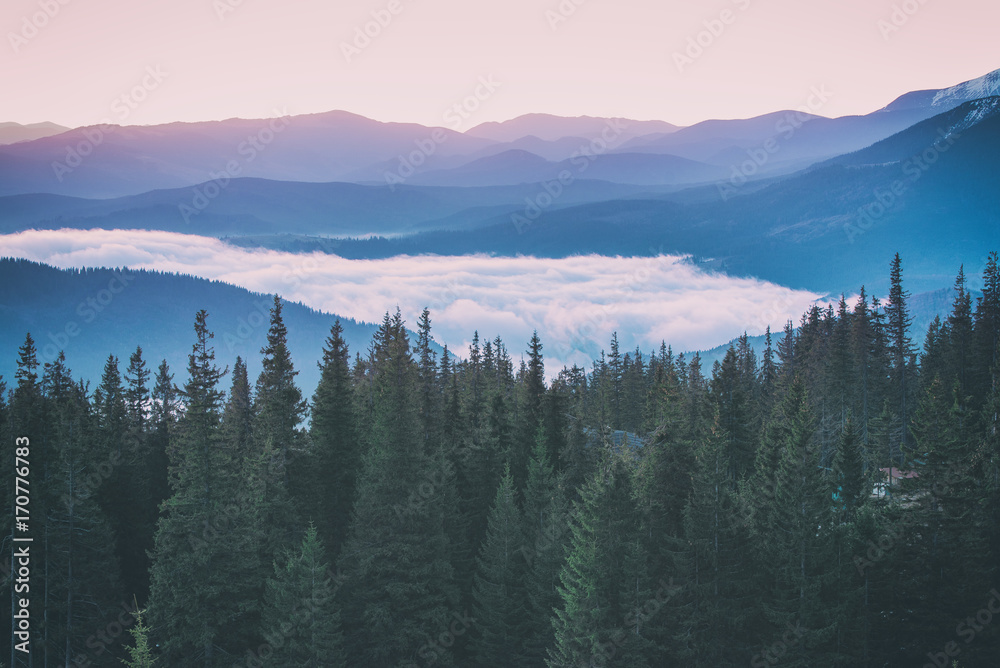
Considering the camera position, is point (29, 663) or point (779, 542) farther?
point (29, 663)

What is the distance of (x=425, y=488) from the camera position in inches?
1642

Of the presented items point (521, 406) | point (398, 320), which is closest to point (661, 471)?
point (521, 406)

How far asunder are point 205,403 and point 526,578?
19.4m

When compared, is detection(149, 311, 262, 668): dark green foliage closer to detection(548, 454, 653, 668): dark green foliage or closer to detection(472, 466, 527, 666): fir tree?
detection(472, 466, 527, 666): fir tree

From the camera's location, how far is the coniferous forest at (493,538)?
33.7 m

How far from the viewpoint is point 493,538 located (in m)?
42.0

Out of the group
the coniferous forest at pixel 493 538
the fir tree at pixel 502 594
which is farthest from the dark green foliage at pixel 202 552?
the fir tree at pixel 502 594

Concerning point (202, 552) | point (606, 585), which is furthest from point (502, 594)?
point (202, 552)

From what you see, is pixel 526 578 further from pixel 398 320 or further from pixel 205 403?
pixel 398 320

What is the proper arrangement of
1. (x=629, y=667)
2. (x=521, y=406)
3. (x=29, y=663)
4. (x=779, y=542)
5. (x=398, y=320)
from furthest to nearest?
(x=398, y=320) → (x=521, y=406) → (x=29, y=663) → (x=779, y=542) → (x=629, y=667)

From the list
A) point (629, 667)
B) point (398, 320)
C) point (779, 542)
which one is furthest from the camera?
point (398, 320)
